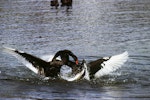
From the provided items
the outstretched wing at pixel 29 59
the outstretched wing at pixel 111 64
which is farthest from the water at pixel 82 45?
the outstretched wing at pixel 29 59

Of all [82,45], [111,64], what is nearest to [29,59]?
[111,64]

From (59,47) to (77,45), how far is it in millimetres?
632

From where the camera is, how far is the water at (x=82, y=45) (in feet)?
34.8

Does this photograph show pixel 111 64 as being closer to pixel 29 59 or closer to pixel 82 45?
pixel 29 59

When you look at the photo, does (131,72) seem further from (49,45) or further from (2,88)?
(49,45)

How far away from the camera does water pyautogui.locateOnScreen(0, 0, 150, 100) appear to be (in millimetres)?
10602

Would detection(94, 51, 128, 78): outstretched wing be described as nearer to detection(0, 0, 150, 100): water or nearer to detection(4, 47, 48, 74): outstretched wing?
detection(0, 0, 150, 100): water

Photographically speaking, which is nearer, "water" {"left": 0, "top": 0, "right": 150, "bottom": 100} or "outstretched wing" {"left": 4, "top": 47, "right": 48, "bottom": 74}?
"water" {"left": 0, "top": 0, "right": 150, "bottom": 100}

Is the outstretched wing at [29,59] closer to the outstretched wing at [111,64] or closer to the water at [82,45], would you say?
the water at [82,45]

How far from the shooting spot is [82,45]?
663 inches

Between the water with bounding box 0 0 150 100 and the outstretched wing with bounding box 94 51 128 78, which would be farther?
the outstretched wing with bounding box 94 51 128 78

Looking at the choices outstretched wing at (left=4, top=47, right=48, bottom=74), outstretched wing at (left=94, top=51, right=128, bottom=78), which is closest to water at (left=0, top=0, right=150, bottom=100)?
outstretched wing at (left=94, top=51, right=128, bottom=78)

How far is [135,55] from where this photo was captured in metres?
14.4

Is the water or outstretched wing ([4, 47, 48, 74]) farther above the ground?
outstretched wing ([4, 47, 48, 74])
